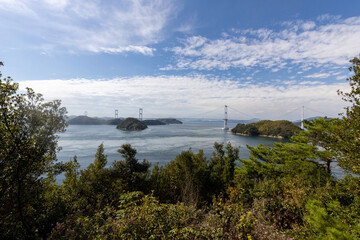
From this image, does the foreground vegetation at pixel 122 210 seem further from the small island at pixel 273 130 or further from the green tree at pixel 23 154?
the small island at pixel 273 130

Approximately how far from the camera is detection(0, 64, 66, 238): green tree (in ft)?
8.66

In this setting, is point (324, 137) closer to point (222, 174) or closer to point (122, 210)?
point (222, 174)

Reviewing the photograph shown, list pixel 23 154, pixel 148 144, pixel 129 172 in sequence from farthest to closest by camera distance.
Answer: pixel 148 144 → pixel 129 172 → pixel 23 154

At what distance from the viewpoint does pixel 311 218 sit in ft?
7.96

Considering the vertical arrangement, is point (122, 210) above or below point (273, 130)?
above

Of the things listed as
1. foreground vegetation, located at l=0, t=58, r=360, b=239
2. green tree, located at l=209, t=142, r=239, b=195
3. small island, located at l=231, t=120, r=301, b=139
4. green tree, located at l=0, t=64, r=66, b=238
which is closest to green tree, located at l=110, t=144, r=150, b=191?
foreground vegetation, located at l=0, t=58, r=360, b=239

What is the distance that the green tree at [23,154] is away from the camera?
2.64m

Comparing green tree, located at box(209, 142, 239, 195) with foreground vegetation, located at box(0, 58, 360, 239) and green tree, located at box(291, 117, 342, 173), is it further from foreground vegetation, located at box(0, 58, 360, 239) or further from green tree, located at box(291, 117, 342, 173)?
foreground vegetation, located at box(0, 58, 360, 239)

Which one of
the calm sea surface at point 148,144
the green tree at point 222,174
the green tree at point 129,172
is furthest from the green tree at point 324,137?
the calm sea surface at point 148,144

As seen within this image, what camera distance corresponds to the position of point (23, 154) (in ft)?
9.12

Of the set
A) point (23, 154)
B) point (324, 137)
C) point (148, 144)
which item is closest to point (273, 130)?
point (148, 144)

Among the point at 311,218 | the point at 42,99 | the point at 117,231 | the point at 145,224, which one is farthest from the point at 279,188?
the point at 42,99

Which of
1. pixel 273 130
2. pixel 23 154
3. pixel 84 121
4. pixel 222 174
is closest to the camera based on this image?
pixel 23 154

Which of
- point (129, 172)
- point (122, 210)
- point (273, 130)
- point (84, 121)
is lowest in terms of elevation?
point (273, 130)
